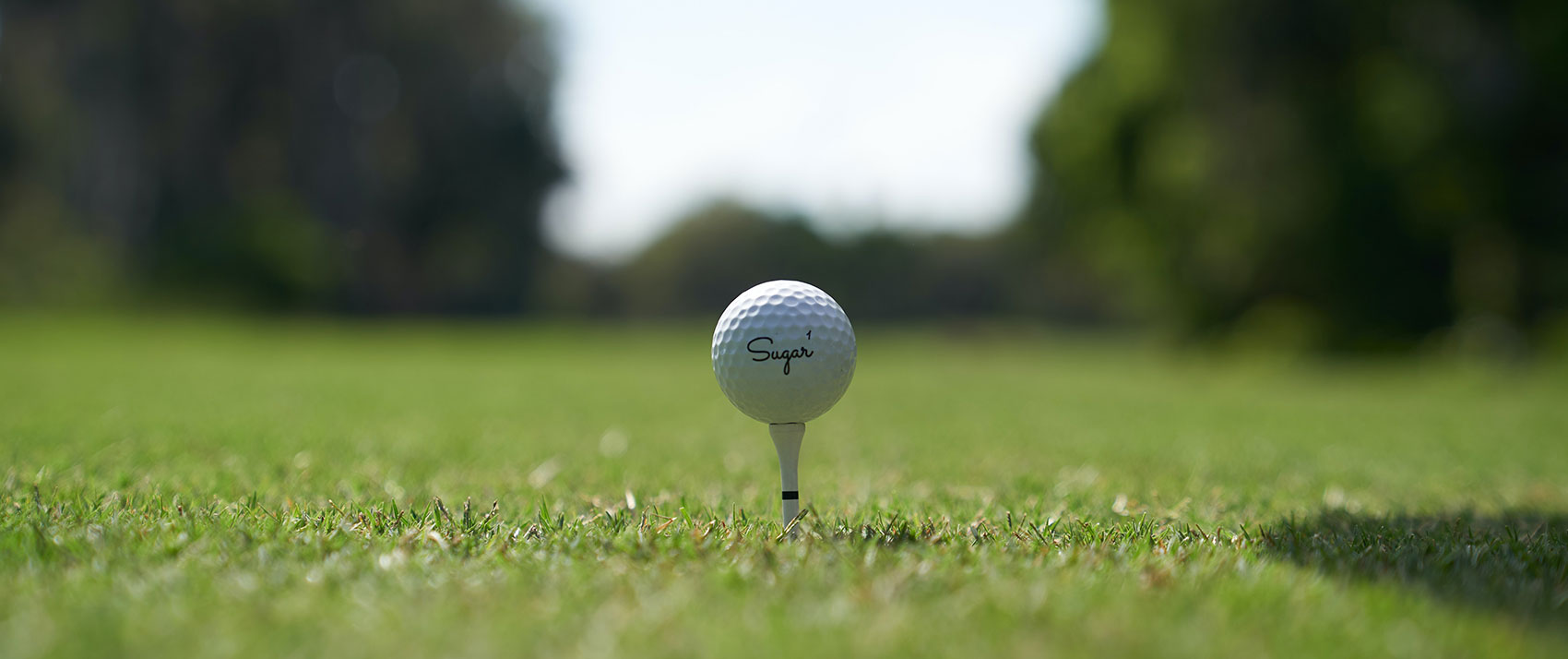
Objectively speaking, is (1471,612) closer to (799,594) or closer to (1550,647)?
(1550,647)

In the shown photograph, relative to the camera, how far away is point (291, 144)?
31.5 m

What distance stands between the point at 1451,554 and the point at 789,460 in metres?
1.53

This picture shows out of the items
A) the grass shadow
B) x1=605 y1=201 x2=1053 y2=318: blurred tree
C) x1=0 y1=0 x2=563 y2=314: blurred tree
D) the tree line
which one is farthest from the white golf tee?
x1=605 y1=201 x2=1053 y2=318: blurred tree

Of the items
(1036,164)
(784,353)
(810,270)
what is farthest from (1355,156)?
(810,270)

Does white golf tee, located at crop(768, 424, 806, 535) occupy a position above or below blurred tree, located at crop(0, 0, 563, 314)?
below

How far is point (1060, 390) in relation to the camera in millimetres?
10961

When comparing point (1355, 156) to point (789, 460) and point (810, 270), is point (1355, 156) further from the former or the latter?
point (810, 270)

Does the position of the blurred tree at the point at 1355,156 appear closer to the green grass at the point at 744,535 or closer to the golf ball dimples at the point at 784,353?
the green grass at the point at 744,535

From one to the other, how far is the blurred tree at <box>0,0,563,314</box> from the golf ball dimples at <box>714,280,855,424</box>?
25211 millimetres

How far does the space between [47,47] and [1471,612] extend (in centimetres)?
3351

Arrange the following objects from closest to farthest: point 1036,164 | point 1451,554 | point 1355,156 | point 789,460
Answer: point 1451,554
point 789,460
point 1355,156
point 1036,164

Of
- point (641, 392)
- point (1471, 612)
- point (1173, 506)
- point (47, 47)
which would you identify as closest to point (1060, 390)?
point (641, 392)

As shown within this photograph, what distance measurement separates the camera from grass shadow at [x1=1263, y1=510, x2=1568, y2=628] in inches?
71.5

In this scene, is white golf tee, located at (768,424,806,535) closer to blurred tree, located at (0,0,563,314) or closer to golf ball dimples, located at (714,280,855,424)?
golf ball dimples, located at (714,280,855,424)
